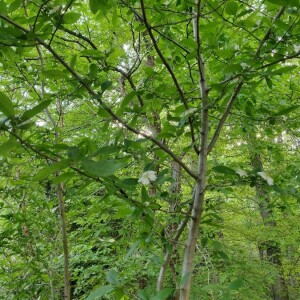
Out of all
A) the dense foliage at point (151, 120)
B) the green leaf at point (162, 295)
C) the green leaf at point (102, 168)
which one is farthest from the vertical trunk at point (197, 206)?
the green leaf at point (102, 168)

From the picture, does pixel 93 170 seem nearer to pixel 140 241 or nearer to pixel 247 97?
pixel 140 241

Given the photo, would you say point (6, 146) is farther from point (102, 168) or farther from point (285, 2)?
point (285, 2)

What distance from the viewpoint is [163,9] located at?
90 centimetres

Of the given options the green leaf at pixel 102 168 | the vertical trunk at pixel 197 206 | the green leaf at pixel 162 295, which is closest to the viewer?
the green leaf at pixel 102 168

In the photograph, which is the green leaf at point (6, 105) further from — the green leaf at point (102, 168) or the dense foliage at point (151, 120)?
the green leaf at point (102, 168)

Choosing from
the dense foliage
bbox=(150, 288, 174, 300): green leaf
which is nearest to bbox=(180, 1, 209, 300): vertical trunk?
the dense foliage

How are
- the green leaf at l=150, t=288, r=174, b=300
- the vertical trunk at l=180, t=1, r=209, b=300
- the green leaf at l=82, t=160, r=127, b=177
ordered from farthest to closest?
the vertical trunk at l=180, t=1, r=209, b=300, the green leaf at l=150, t=288, r=174, b=300, the green leaf at l=82, t=160, r=127, b=177

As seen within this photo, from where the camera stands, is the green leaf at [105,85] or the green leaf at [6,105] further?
the green leaf at [105,85]

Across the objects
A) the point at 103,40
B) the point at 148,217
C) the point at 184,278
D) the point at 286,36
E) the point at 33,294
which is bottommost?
the point at 33,294

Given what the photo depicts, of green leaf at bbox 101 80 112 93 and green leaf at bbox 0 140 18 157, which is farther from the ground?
green leaf at bbox 101 80 112 93

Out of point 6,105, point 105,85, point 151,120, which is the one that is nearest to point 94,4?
point 105,85

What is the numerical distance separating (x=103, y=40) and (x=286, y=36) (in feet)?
5.64

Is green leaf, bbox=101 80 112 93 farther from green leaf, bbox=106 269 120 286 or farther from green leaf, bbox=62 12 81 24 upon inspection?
green leaf, bbox=106 269 120 286

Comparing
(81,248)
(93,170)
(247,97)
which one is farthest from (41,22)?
(81,248)
